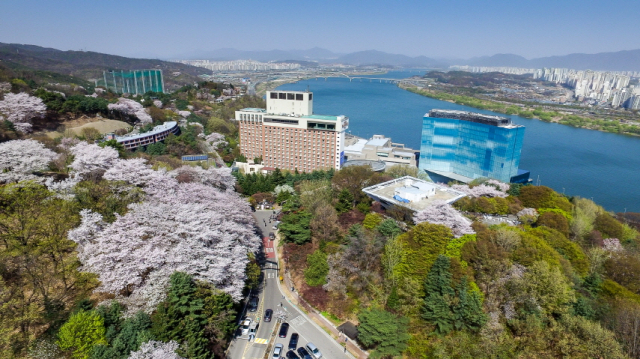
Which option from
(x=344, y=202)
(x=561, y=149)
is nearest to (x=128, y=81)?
(x=344, y=202)

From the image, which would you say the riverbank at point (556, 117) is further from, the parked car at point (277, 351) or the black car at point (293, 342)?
the parked car at point (277, 351)

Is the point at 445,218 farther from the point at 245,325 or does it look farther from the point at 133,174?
the point at 133,174

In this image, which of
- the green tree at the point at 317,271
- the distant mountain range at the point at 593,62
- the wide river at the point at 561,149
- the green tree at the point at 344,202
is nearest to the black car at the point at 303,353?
the green tree at the point at 317,271

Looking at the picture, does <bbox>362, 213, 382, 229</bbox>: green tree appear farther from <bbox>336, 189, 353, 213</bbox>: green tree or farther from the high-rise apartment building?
the high-rise apartment building

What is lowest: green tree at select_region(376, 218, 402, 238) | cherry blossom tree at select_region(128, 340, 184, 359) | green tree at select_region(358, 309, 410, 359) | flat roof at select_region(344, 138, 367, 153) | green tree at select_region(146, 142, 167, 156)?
green tree at select_region(358, 309, 410, 359)

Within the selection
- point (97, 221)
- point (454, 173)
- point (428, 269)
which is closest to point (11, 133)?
point (97, 221)

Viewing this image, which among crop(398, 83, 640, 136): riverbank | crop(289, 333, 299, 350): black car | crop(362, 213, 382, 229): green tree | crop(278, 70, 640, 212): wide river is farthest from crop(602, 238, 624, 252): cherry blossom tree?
crop(398, 83, 640, 136): riverbank
